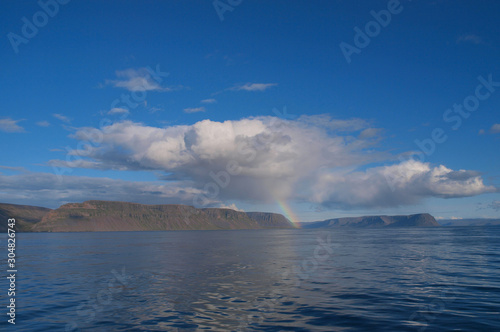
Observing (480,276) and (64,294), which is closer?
(64,294)

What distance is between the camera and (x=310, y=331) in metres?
20.7

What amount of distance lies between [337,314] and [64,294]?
27.2m

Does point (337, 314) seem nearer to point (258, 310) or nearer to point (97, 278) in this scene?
point (258, 310)

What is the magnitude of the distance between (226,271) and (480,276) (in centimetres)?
3347

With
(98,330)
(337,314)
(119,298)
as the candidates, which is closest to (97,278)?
(119,298)

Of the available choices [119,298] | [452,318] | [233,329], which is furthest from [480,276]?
[119,298]

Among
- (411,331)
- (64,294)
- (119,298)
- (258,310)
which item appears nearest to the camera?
(411,331)

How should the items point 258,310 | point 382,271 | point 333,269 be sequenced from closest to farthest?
point 258,310
point 382,271
point 333,269

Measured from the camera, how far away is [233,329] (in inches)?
836

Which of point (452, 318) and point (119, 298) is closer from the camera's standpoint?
point (452, 318)

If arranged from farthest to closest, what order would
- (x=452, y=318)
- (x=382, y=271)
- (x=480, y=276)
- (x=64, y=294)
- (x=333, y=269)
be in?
(x=333, y=269), (x=382, y=271), (x=480, y=276), (x=64, y=294), (x=452, y=318)

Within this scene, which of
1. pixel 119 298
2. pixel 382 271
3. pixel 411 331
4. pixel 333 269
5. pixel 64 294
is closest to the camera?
pixel 411 331

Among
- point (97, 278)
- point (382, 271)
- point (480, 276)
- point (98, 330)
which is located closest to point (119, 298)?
point (98, 330)

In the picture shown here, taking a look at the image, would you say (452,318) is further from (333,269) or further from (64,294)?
(64,294)
